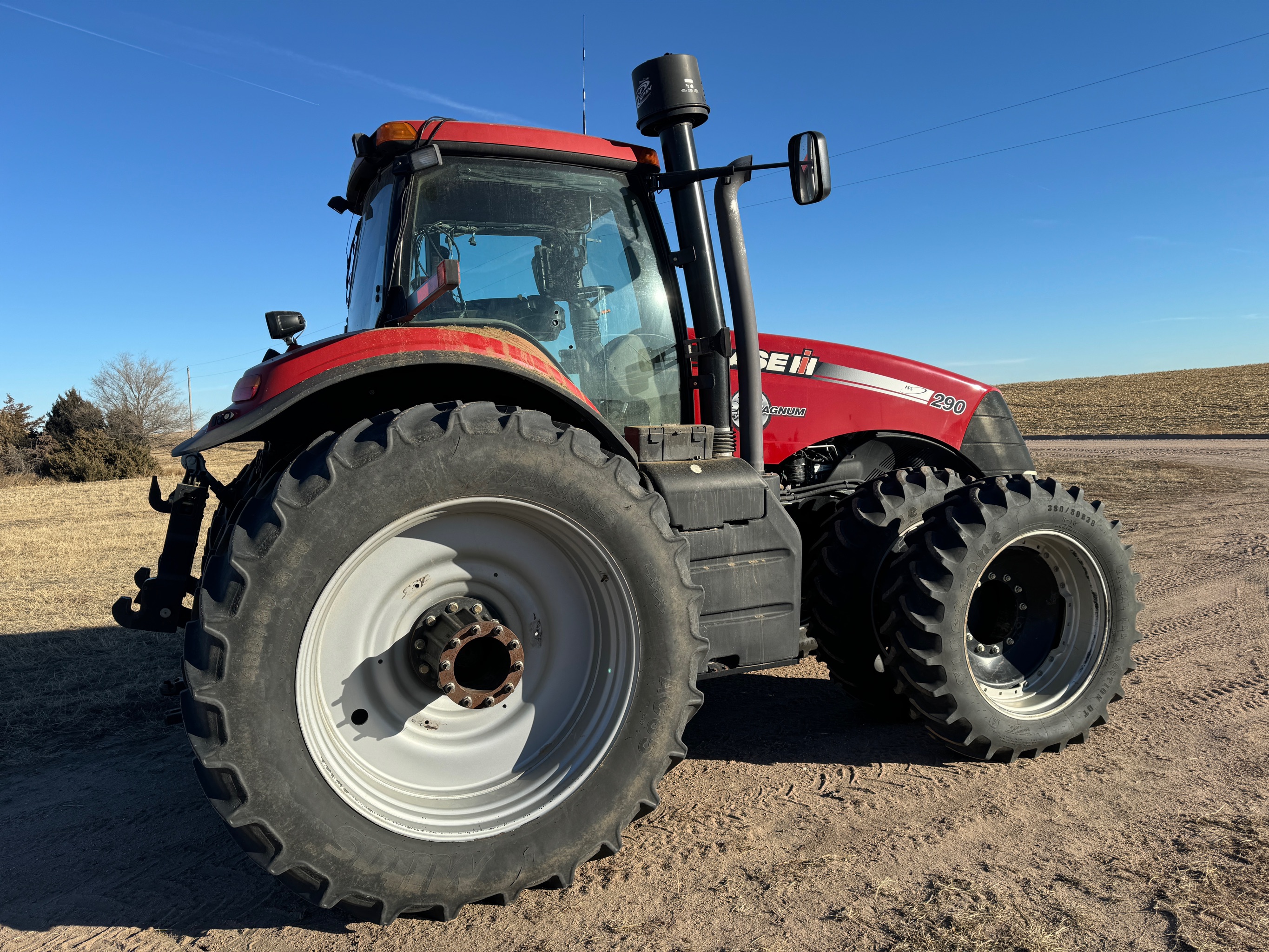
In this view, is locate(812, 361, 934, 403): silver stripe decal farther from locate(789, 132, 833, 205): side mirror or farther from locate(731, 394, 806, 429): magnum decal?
locate(789, 132, 833, 205): side mirror

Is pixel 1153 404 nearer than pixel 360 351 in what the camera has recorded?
No

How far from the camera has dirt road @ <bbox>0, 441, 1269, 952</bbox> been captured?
2.19 metres

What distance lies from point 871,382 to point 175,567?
3.31m

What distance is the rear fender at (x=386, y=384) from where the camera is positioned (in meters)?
2.37

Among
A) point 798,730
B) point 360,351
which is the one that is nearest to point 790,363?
point 798,730

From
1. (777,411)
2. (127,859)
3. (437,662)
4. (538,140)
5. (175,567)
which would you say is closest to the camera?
(437,662)

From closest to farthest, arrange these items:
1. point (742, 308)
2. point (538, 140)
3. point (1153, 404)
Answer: point (538, 140) → point (742, 308) → point (1153, 404)

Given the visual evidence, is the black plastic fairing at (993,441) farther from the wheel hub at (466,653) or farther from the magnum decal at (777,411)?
the wheel hub at (466,653)

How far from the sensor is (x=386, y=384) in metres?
2.71

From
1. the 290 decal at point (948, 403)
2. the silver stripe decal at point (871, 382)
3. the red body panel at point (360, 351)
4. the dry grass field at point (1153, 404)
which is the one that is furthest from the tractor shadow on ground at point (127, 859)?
the dry grass field at point (1153, 404)

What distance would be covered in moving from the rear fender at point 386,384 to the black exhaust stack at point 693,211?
2.45 feet

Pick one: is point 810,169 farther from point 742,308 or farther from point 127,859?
point 127,859

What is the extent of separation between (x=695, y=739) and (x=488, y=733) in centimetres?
128

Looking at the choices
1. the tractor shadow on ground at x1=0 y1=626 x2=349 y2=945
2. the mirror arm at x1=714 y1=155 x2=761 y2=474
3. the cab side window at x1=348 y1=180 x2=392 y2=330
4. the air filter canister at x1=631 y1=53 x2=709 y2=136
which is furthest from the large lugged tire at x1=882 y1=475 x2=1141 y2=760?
the cab side window at x1=348 y1=180 x2=392 y2=330
